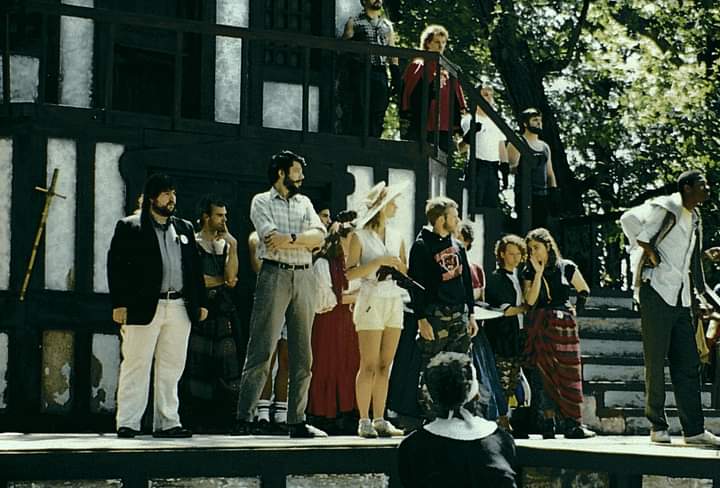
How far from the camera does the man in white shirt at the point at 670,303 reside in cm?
1234

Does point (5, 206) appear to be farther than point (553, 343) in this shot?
Yes

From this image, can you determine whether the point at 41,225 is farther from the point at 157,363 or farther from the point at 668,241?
the point at 668,241

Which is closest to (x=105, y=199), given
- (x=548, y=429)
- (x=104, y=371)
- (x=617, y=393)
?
(x=104, y=371)

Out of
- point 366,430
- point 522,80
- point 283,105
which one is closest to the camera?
point 366,430

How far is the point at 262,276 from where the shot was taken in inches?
476

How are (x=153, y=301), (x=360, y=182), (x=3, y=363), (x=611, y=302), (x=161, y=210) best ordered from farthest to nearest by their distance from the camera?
(x=611, y=302) → (x=360, y=182) → (x=3, y=363) → (x=161, y=210) → (x=153, y=301)

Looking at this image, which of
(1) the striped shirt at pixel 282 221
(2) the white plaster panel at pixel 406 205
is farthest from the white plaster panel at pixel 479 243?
(1) the striped shirt at pixel 282 221

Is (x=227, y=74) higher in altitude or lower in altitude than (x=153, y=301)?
higher

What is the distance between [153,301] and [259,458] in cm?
140

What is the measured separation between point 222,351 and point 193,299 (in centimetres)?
177

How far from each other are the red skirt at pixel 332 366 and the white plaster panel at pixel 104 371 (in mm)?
1906

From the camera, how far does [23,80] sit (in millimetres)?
15133

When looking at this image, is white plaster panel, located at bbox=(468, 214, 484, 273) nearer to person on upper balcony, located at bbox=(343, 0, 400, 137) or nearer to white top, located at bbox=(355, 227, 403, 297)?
person on upper balcony, located at bbox=(343, 0, 400, 137)

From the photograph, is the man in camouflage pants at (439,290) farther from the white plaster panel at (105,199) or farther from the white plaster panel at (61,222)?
the white plaster panel at (61,222)
